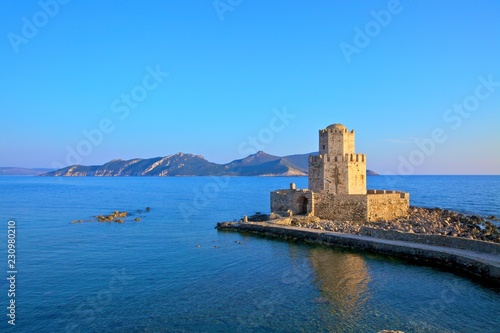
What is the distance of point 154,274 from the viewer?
1800 centimetres

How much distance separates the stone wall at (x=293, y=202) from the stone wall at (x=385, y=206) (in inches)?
180

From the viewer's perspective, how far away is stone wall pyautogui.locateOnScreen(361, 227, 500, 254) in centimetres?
1847

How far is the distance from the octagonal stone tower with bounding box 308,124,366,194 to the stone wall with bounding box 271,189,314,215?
1402 mm

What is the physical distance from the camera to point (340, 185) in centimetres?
3053

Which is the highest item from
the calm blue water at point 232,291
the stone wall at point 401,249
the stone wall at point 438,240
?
the stone wall at point 438,240

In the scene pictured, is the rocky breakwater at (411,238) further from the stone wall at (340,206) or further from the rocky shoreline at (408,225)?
the stone wall at (340,206)

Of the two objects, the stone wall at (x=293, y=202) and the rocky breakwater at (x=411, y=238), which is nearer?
the rocky breakwater at (x=411, y=238)

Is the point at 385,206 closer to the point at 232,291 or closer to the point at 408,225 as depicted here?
the point at 408,225

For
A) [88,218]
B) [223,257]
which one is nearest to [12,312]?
[223,257]

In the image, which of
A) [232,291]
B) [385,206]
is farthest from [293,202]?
[232,291]

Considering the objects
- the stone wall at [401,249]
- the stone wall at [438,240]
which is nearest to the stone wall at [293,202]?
the stone wall at [401,249]

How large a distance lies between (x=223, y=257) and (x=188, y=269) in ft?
10.0

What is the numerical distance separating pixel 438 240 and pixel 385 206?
972 centimetres

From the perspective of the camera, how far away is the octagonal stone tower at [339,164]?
30312 millimetres
